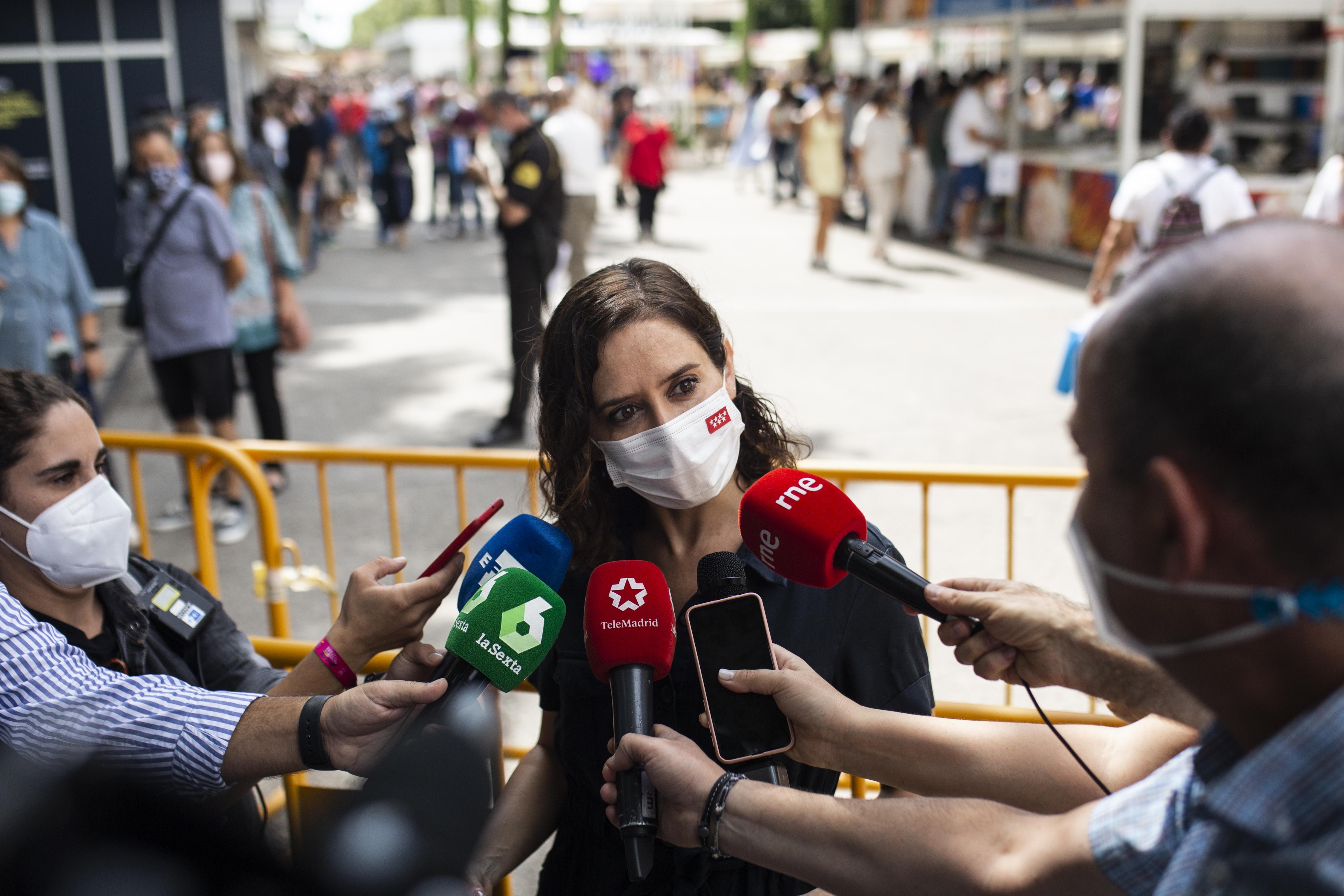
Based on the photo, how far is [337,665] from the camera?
208cm

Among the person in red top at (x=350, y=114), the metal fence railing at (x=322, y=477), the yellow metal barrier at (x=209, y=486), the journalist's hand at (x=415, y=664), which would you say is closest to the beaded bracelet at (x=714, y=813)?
the journalist's hand at (x=415, y=664)

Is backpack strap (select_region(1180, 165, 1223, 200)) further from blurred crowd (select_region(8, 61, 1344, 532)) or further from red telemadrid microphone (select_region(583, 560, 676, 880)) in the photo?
red telemadrid microphone (select_region(583, 560, 676, 880))

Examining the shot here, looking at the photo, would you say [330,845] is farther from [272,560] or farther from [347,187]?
[347,187]

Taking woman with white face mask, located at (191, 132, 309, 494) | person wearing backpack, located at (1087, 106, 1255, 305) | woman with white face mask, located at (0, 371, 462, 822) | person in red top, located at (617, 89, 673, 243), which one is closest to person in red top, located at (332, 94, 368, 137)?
person in red top, located at (617, 89, 673, 243)

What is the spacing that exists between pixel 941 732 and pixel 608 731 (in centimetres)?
61

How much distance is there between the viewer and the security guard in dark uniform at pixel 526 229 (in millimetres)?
7520

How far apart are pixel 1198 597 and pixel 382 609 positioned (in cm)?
136

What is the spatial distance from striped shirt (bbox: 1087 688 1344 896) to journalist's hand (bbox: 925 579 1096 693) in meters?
Answer: 0.51

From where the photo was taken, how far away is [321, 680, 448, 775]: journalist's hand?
1786 millimetres

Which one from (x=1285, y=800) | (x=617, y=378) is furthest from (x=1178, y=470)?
(x=617, y=378)

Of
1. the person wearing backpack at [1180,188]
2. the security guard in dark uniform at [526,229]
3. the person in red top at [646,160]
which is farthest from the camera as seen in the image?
the person in red top at [646,160]

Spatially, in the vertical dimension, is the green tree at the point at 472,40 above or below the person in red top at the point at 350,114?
above

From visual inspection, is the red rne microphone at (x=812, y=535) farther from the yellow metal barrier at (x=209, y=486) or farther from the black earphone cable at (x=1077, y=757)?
the yellow metal barrier at (x=209, y=486)

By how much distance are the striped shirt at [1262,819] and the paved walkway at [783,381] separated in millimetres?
1609
